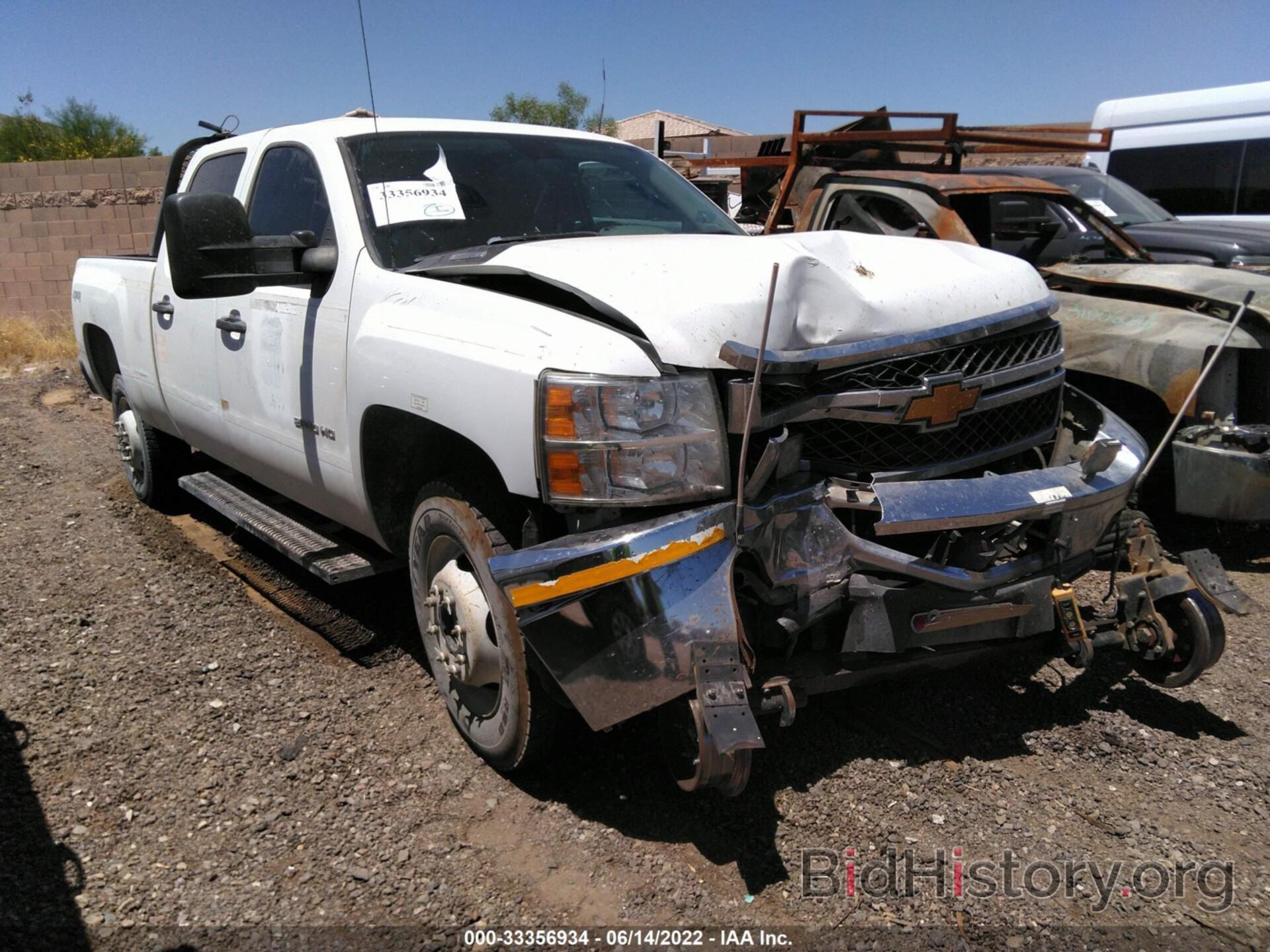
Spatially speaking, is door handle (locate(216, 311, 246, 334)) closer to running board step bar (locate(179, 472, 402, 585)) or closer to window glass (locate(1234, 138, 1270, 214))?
running board step bar (locate(179, 472, 402, 585))

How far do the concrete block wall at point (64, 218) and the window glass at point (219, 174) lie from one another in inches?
348

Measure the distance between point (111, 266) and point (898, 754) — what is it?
4.97 meters

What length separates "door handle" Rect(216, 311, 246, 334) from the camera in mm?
3968

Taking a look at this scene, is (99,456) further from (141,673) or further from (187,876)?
(187,876)

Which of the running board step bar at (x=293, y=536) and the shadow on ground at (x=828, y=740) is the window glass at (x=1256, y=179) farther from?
the running board step bar at (x=293, y=536)

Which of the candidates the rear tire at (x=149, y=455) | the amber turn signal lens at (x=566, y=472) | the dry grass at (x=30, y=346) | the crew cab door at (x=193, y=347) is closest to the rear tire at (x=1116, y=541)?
the amber turn signal lens at (x=566, y=472)

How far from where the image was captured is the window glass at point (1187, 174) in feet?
33.3

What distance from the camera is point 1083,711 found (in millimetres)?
3316

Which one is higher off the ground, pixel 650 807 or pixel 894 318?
pixel 894 318

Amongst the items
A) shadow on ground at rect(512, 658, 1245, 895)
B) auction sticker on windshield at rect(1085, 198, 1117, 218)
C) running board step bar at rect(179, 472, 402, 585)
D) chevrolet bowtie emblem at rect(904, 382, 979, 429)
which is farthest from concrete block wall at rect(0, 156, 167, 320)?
chevrolet bowtie emblem at rect(904, 382, 979, 429)

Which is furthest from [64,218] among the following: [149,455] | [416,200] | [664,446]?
[664,446]

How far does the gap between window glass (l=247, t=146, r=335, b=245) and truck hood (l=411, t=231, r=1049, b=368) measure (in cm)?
81

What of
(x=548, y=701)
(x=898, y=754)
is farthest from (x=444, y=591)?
(x=898, y=754)

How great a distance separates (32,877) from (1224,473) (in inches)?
173
